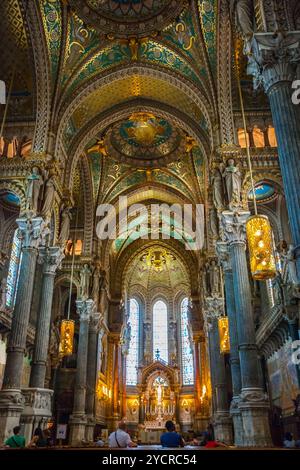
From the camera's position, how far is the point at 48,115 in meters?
14.7

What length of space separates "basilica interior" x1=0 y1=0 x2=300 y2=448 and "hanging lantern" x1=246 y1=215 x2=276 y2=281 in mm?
31

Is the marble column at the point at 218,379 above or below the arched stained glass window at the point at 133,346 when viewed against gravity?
below

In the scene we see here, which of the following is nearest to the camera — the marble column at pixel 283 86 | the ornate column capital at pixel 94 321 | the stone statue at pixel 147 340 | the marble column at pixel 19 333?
the marble column at pixel 283 86

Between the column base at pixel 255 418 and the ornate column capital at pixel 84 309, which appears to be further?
the ornate column capital at pixel 84 309

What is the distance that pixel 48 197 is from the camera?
13562mm

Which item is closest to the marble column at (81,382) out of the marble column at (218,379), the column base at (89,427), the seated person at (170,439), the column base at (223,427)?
the column base at (89,427)

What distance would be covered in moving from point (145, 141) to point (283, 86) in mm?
14122

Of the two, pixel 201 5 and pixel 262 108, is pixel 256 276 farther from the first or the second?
pixel 201 5

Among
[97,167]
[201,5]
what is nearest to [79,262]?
[97,167]

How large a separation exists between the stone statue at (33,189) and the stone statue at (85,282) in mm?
7859

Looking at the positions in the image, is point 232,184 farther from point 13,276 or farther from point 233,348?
point 13,276

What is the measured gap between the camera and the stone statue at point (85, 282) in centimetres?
2044

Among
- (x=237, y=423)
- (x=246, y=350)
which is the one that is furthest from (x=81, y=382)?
(x=246, y=350)

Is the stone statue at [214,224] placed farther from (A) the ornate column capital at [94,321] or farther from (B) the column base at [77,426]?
(B) the column base at [77,426]
